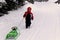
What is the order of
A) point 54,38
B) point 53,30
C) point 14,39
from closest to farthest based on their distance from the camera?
1. point 14,39
2. point 54,38
3. point 53,30

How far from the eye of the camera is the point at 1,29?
15.9m

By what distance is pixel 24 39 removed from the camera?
1276 centimetres

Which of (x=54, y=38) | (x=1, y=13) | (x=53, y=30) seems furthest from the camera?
(x=1, y=13)

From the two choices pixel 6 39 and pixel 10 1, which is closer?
pixel 6 39

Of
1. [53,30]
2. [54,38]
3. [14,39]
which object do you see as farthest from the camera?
[53,30]

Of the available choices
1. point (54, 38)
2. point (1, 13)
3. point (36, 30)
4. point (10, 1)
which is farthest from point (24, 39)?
point (10, 1)

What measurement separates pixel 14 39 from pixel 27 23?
165 inches

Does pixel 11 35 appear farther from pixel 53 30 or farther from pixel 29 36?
pixel 53 30

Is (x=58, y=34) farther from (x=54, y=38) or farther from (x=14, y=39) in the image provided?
(x=14, y=39)

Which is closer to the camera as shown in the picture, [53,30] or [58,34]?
[58,34]

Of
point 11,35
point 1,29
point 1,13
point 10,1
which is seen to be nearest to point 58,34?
point 11,35

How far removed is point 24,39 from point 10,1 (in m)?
13.4

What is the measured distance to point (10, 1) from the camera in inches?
1005

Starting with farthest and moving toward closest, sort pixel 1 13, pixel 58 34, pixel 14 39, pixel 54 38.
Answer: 1. pixel 1 13
2. pixel 58 34
3. pixel 54 38
4. pixel 14 39
